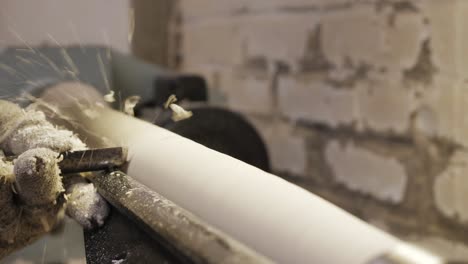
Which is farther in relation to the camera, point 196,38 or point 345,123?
point 196,38

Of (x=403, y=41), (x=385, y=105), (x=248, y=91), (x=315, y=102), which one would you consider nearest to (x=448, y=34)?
(x=403, y=41)

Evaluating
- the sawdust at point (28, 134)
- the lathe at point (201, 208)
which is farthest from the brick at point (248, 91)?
the sawdust at point (28, 134)

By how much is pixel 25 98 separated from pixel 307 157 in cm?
87

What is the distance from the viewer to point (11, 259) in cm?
94

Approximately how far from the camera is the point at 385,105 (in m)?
1.33

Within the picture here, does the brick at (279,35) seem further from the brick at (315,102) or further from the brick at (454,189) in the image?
the brick at (454,189)

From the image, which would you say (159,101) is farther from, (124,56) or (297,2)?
(297,2)

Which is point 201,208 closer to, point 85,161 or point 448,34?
point 85,161

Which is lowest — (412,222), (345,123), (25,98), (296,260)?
(412,222)

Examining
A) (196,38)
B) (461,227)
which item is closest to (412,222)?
(461,227)

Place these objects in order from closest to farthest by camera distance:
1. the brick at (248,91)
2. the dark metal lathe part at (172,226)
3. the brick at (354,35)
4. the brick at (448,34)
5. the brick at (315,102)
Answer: the dark metal lathe part at (172,226)
the brick at (448,34)
the brick at (354,35)
the brick at (315,102)
the brick at (248,91)

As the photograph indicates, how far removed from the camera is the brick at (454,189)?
1.16m

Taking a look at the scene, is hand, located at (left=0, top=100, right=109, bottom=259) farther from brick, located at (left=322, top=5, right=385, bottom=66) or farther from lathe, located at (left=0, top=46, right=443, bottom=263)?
brick, located at (left=322, top=5, right=385, bottom=66)

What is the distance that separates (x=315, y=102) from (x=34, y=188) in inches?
43.3
